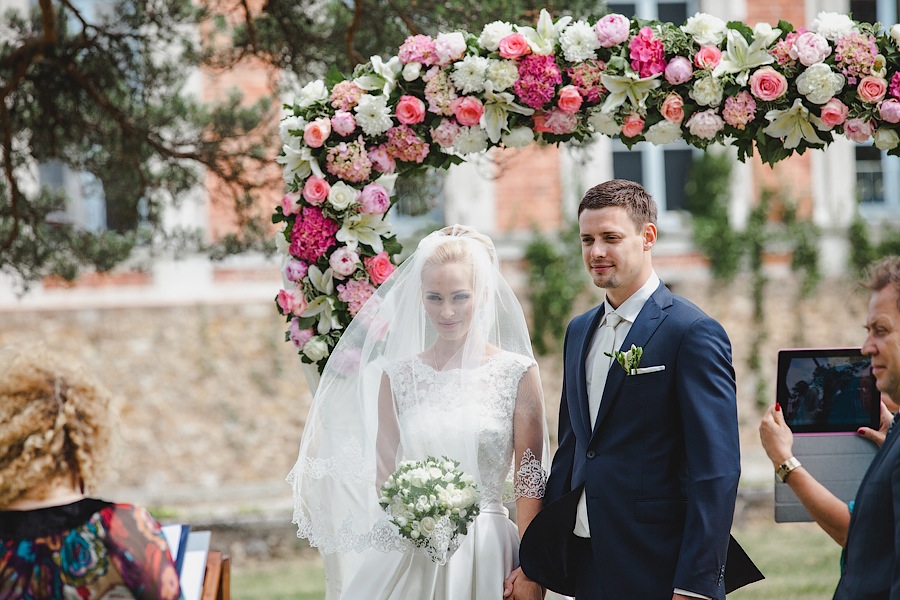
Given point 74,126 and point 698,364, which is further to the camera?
point 74,126

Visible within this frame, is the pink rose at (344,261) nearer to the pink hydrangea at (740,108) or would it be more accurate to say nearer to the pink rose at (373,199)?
the pink rose at (373,199)

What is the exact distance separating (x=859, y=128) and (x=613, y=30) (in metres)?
1.20

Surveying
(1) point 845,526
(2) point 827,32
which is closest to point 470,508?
(1) point 845,526

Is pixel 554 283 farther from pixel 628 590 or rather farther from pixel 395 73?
pixel 628 590

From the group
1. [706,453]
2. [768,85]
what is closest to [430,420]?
[706,453]

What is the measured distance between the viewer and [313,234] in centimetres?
493

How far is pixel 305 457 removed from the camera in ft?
14.2

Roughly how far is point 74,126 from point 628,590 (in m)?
5.37

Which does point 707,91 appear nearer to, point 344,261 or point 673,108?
point 673,108

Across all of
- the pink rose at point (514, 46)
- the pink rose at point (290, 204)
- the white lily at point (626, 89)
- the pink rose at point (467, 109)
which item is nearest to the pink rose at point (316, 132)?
the pink rose at point (290, 204)

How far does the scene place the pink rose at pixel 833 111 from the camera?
4770mm

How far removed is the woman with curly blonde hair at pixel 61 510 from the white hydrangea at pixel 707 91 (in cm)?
301

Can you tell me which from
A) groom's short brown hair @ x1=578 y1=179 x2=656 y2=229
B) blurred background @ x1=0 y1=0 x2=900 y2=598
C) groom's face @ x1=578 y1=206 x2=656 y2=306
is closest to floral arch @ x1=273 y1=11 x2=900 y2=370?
groom's short brown hair @ x1=578 y1=179 x2=656 y2=229

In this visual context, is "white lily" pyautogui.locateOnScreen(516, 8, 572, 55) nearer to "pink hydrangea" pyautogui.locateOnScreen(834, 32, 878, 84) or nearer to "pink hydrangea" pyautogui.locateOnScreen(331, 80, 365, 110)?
"pink hydrangea" pyautogui.locateOnScreen(331, 80, 365, 110)
